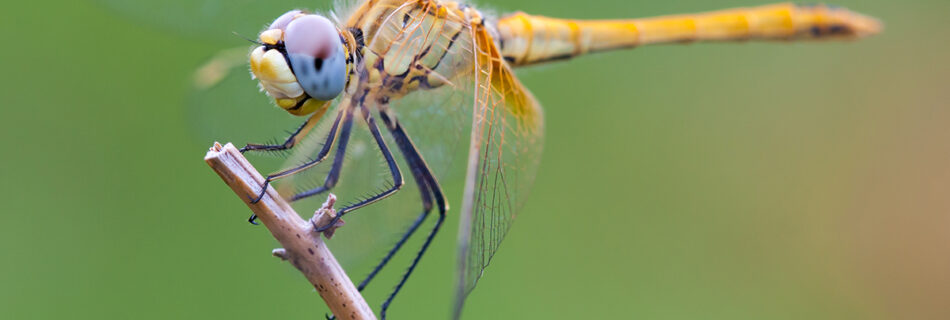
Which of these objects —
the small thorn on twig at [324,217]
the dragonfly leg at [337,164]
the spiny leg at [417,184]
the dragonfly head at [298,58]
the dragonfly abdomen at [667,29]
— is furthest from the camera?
the dragonfly abdomen at [667,29]

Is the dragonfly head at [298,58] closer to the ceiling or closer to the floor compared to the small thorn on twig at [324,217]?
closer to the ceiling

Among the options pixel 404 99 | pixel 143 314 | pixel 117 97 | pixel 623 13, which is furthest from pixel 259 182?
pixel 623 13

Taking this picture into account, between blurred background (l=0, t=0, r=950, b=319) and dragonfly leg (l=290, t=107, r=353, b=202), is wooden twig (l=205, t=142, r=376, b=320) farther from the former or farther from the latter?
blurred background (l=0, t=0, r=950, b=319)

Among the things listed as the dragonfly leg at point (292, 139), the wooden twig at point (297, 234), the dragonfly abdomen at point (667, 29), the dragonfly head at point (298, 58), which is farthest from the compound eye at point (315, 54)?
the dragonfly abdomen at point (667, 29)

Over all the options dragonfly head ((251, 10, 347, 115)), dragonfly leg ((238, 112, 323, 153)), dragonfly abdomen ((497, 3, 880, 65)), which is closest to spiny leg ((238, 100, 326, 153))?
dragonfly leg ((238, 112, 323, 153))

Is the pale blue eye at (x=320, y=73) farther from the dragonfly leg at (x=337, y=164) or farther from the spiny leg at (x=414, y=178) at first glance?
the spiny leg at (x=414, y=178)

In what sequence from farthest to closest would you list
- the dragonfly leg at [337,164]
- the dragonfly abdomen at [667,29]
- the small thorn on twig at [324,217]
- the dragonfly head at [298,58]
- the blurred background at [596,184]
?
1. the blurred background at [596,184]
2. the dragonfly abdomen at [667,29]
3. the dragonfly leg at [337,164]
4. the dragonfly head at [298,58]
5. the small thorn on twig at [324,217]

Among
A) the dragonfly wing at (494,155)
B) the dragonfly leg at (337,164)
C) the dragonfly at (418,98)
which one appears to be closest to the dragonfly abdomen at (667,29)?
the dragonfly at (418,98)

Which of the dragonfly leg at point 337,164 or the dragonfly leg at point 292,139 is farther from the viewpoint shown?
the dragonfly leg at point 337,164
